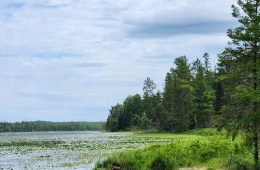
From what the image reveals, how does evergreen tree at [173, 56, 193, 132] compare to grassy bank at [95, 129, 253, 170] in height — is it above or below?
above

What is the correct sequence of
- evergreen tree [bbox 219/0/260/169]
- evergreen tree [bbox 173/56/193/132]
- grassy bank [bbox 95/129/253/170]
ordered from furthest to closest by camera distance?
evergreen tree [bbox 173/56/193/132]
grassy bank [bbox 95/129/253/170]
evergreen tree [bbox 219/0/260/169]

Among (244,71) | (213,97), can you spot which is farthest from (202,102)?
(244,71)

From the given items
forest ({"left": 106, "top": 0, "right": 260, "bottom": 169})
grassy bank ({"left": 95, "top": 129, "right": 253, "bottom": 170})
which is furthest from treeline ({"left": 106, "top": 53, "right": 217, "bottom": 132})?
grassy bank ({"left": 95, "top": 129, "right": 253, "bottom": 170})

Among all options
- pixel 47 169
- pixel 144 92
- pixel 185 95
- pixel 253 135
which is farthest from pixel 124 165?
pixel 144 92

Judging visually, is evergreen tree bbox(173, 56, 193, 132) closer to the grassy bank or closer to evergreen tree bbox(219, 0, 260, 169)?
the grassy bank

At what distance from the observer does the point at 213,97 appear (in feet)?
275

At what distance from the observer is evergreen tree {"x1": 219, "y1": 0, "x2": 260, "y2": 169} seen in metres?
18.7

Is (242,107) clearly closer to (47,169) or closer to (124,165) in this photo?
(124,165)

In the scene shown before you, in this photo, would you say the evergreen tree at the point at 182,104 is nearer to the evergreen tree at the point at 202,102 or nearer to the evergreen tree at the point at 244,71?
the evergreen tree at the point at 202,102

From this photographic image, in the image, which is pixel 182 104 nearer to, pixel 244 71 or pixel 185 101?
pixel 185 101

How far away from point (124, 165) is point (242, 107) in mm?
8686

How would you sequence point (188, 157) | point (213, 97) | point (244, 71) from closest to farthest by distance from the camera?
point (244, 71) → point (188, 157) → point (213, 97)

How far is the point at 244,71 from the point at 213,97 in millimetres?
65802

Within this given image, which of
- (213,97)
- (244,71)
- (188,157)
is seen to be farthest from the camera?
(213,97)
